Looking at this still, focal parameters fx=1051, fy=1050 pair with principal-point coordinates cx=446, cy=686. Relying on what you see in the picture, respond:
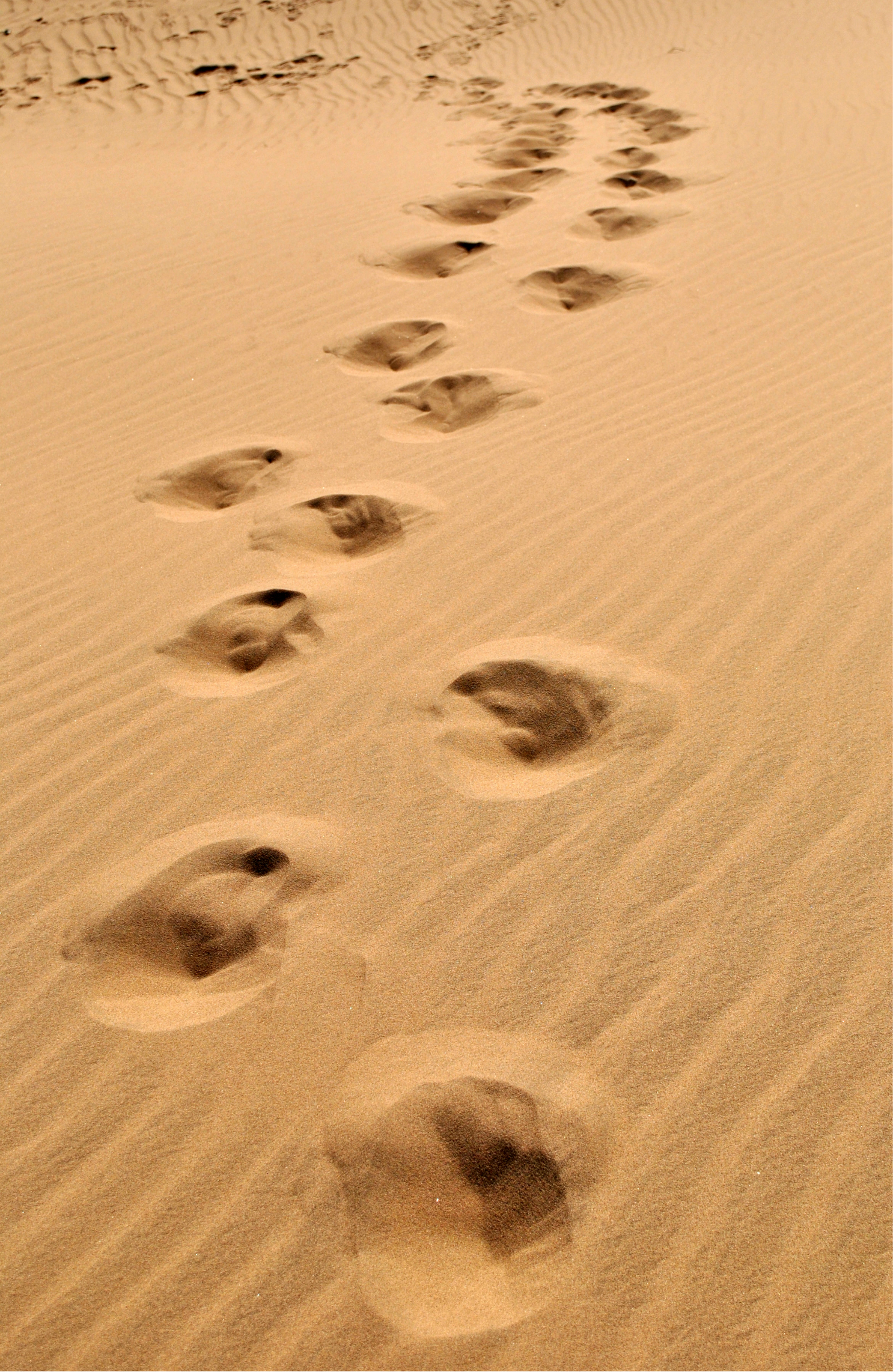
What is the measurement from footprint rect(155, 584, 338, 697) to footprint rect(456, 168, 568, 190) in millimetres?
4941

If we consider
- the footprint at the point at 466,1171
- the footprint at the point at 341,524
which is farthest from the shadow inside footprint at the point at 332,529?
the footprint at the point at 466,1171

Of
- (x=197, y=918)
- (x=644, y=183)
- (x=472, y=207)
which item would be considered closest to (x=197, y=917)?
(x=197, y=918)

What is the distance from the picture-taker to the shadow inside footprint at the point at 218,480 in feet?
12.1

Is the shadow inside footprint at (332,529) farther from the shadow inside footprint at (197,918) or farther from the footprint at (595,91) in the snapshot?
the footprint at (595,91)

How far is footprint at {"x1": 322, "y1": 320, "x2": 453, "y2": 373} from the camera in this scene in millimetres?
4586

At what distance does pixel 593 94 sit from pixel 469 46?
9.93 feet

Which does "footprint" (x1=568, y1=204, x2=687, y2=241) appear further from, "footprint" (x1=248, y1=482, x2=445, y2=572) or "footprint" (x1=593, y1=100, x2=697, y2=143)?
"footprint" (x1=248, y1=482, x2=445, y2=572)

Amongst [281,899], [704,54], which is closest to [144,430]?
[281,899]

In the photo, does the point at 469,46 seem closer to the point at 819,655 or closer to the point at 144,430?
the point at 144,430

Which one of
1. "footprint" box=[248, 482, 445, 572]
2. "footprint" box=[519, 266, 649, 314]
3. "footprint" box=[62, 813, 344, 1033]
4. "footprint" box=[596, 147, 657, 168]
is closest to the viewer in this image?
"footprint" box=[62, 813, 344, 1033]

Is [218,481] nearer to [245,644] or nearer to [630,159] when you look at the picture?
[245,644]

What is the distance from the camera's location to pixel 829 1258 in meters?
1.47

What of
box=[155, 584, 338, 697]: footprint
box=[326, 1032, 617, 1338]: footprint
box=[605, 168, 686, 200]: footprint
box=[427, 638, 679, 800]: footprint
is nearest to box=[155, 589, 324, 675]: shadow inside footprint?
box=[155, 584, 338, 697]: footprint

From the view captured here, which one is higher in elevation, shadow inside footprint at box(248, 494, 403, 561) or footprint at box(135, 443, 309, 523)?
footprint at box(135, 443, 309, 523)
